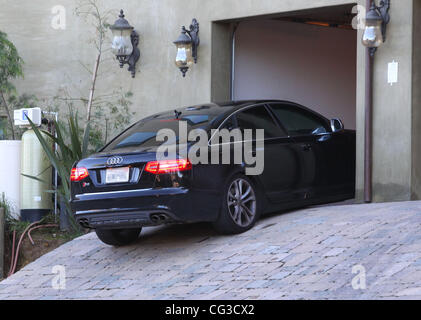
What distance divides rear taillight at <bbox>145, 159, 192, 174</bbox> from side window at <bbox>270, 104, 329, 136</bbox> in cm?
199

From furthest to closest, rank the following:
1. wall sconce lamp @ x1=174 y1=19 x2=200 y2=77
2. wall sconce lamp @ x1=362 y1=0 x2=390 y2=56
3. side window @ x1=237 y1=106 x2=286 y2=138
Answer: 1. wall sconce lamp @ x1=174 y1=19 x2=200 y2=77
2. wall sconce lamp @ x1=362 y1=0 x2=390 y2=56
3. side window @ x1=237 y1=106 x2=286 y2=138

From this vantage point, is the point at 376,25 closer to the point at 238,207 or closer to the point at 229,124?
the point at 229,124

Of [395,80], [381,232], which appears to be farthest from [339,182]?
[381,232]

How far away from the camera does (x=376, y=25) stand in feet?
36.4

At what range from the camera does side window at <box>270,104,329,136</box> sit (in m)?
10.4

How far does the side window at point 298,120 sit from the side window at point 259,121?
0.17 m

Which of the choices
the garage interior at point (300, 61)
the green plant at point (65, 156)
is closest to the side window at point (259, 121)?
the green plant at point (65, 156)

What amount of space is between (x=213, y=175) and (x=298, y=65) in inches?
270

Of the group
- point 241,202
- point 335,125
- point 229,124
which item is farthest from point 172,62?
point 241,202

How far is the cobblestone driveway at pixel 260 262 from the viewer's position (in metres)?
7.58

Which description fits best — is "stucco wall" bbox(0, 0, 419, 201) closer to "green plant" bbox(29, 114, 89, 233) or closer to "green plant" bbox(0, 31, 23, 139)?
"green plant" bbox(0, 31, 23, 139)

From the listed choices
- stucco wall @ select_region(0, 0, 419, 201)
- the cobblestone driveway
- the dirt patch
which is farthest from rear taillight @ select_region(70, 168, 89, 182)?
stucco wall @ select_region(0, 0, 419, 201)

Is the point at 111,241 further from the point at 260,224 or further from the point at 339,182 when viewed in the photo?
the point at 339,182

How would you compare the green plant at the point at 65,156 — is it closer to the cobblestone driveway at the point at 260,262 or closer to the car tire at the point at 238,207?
the cobblestone driveway at the point at 260,262
